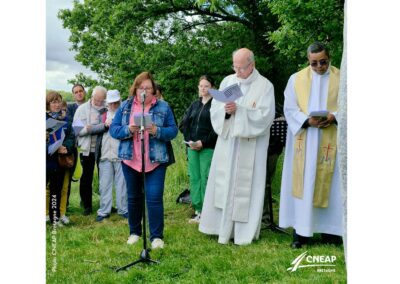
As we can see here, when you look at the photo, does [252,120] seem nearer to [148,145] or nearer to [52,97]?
[148,145]

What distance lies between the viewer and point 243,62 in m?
6.19

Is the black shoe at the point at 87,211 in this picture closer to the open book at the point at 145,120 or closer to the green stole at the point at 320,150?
the open book at the point at 145,120

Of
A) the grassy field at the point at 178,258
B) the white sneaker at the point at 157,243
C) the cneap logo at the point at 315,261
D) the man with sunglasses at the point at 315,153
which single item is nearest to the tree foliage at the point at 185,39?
the man with sunglasses at the point at 315,153

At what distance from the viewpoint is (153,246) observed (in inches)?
229

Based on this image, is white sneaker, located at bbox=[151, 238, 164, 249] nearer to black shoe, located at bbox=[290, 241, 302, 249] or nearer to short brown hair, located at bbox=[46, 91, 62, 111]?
black shoe, located at bbox=[290, 241, 302, 249]

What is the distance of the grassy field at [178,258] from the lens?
16.7ft

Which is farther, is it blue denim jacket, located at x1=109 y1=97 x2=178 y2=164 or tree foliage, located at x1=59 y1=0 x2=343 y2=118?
tree foliage, located at x1=59 y1=0 x2=343 y2=118

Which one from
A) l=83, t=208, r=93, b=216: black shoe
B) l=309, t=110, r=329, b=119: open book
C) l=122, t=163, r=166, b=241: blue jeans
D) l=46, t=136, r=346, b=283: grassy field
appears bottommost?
Result: l=46, t=136, r=346, b=283: grassy field

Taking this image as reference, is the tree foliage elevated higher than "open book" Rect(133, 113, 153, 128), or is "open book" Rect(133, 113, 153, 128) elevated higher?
the tree foliage

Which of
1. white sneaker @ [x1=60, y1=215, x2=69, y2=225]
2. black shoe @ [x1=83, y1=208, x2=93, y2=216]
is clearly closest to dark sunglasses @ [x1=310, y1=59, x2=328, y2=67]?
white sneaker @ [x1=60, y1=215, x2=69, y2=225]

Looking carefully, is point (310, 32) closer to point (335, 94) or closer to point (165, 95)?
point (335, 94)

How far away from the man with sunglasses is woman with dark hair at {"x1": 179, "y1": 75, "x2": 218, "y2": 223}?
1.24 m

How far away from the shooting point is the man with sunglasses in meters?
5.86

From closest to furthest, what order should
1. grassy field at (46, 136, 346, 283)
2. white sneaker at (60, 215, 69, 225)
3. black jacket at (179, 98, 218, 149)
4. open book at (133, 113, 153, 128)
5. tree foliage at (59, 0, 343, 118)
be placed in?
grassy field at (46, 136, 346, 283)
open book at (133, 113, 153, 128)
tree foliage at (59, 0, 343, 118)
white sneaker at (60, 215, 69, 225)
black jacket at (179, 98, 218, 149)
